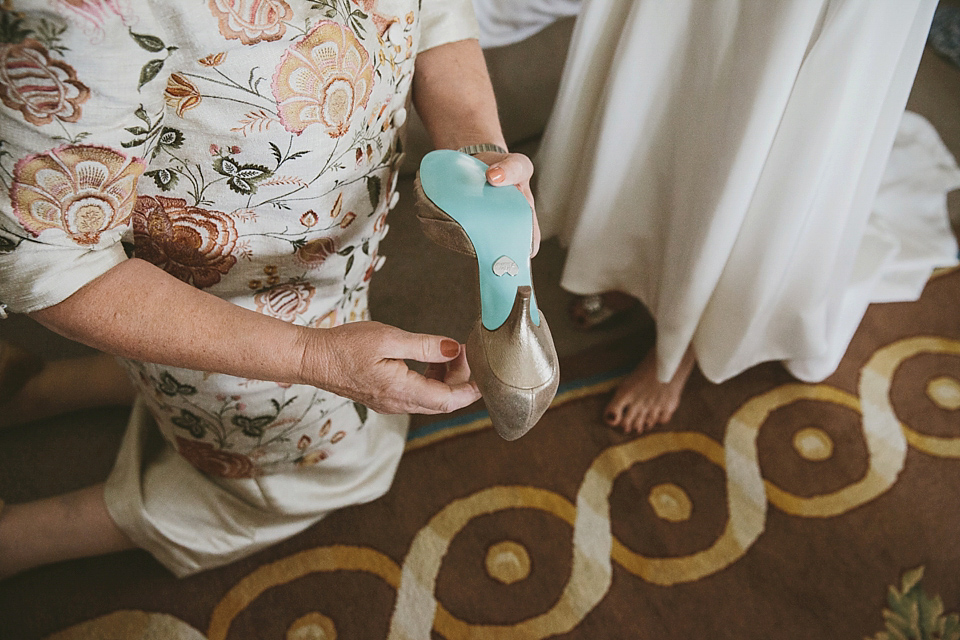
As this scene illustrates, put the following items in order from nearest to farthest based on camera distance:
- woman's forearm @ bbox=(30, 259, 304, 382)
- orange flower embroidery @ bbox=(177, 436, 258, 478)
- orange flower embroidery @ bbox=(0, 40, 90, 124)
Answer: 1. orange flower embroidery @ bbox=(0, 40, 90, 124)
2. woman's forearm @ bbox=(30, 259, 304, 382)
3. orange flower embroidery @ bbox=(177, 436, 258, 478)

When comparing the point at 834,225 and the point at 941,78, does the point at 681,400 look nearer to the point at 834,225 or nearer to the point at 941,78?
the point at 834,225

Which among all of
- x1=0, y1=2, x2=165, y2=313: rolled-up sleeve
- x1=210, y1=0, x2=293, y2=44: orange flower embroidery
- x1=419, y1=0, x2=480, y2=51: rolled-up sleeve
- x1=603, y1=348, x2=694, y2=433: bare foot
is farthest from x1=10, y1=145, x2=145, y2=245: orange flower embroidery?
x1=603, y1=348, x2=694, y2=433: bare foot

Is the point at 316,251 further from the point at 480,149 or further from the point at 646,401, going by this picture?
the point at 646,401

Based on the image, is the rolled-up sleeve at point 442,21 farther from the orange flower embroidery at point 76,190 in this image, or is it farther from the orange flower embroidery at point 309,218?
the orange flower embroidery at point 76,190

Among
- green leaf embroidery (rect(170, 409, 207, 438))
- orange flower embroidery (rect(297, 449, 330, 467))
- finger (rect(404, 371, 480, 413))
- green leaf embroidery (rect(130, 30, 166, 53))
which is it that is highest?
green leaf embroidery (rect(130, 30, 166, 53))

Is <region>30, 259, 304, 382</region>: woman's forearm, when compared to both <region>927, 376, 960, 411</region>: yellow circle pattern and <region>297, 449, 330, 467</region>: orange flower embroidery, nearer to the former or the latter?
<region>297, 449, 330, 467</region>: orange flower embroidery

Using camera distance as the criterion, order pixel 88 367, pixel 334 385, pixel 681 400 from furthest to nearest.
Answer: pixel 681 400 < pixel 88 367 < pixel 334 385

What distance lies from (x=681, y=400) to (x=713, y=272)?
33cm

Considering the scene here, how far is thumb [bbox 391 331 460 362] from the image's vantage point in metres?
0.46

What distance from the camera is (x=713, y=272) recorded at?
72 centimetres

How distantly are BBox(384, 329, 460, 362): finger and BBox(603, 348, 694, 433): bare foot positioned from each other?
535mm

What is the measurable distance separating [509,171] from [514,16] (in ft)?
2.09

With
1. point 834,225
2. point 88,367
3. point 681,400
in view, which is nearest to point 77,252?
point 88,367

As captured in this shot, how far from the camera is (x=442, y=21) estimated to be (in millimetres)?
584
